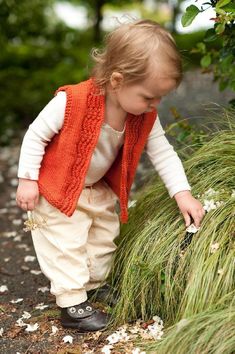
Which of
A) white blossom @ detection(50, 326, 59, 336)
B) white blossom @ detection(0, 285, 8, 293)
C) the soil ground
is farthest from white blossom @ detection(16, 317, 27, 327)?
white blossom @ detection(0, 285, 8, 293)

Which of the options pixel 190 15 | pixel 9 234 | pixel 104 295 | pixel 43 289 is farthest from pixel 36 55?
pixel 104 295

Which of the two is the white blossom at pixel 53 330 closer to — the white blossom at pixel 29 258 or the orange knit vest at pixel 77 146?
the orange knit vest at pixel 77 146

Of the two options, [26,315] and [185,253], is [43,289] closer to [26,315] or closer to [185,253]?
[26,315]

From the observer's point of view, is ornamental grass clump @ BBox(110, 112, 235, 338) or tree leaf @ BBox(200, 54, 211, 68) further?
tree leaf @ BBox(200, 54, 211, 68)

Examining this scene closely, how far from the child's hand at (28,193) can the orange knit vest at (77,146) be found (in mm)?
61

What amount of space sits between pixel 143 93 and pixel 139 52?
0.52ft

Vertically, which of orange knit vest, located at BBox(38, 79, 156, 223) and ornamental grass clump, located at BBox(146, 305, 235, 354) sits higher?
orange knit vest, located at BBox(38, 79, 156, 223)

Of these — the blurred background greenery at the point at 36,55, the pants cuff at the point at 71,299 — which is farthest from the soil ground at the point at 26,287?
the blurred background greenery at the point at 36,55

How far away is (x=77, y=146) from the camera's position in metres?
2.66

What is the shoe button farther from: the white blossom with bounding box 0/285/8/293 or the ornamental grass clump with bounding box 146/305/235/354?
the white blossom with bounding box 0/285/8/293

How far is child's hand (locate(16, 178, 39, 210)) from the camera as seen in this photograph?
2662 mm

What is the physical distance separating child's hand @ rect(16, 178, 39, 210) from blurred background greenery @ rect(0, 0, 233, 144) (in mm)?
3597

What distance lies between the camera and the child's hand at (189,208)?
2.65m

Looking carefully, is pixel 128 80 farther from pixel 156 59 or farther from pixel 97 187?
pixel 97 187
